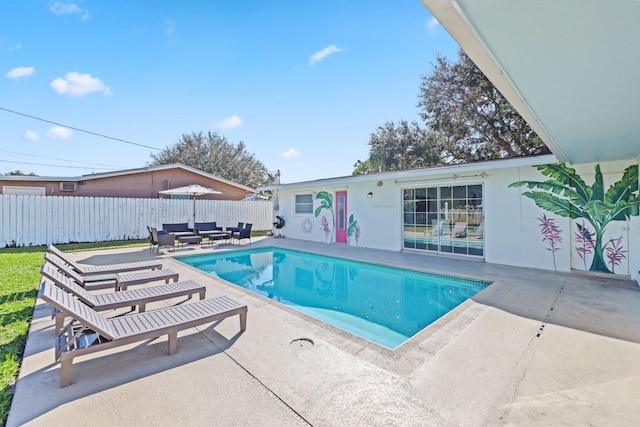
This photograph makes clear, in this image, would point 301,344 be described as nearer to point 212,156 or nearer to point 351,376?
point 351,376

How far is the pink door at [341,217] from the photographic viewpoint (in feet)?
42.4

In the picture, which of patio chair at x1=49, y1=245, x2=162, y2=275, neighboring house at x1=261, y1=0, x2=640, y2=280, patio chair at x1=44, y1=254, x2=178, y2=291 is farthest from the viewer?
patio chair at x1=49, y1=245, x2=162, y2=275

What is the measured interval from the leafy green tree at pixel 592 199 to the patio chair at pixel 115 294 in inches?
349

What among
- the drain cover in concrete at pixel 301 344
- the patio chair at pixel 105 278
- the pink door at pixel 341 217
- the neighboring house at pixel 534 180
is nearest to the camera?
the neighboring house at pixel 534 180

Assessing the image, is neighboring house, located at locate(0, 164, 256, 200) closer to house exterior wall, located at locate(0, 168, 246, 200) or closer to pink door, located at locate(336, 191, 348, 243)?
house exterior wall, located at locate(0, 168, 246, 200)

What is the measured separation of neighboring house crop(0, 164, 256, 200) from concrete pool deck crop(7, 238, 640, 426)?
14168mm

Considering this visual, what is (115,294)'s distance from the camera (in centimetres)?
441

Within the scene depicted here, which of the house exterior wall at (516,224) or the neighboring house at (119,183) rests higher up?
the neighboring house at (119,183)

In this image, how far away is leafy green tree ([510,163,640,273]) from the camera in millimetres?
6840

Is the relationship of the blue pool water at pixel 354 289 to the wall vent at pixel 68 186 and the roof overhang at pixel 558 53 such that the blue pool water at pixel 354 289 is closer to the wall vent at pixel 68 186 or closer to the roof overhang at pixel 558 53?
the roof overhang at pixel 558 53

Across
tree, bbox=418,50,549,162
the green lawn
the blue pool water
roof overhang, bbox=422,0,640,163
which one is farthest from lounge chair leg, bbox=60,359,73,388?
tree, bbox=418,50,549,162

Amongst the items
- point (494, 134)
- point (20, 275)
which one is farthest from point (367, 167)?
point (20, 275)

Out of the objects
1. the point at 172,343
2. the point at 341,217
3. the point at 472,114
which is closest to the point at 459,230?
the point at 341,217

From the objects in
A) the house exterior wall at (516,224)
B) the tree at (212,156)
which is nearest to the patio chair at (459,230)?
the house exterior wall at (516,224)
